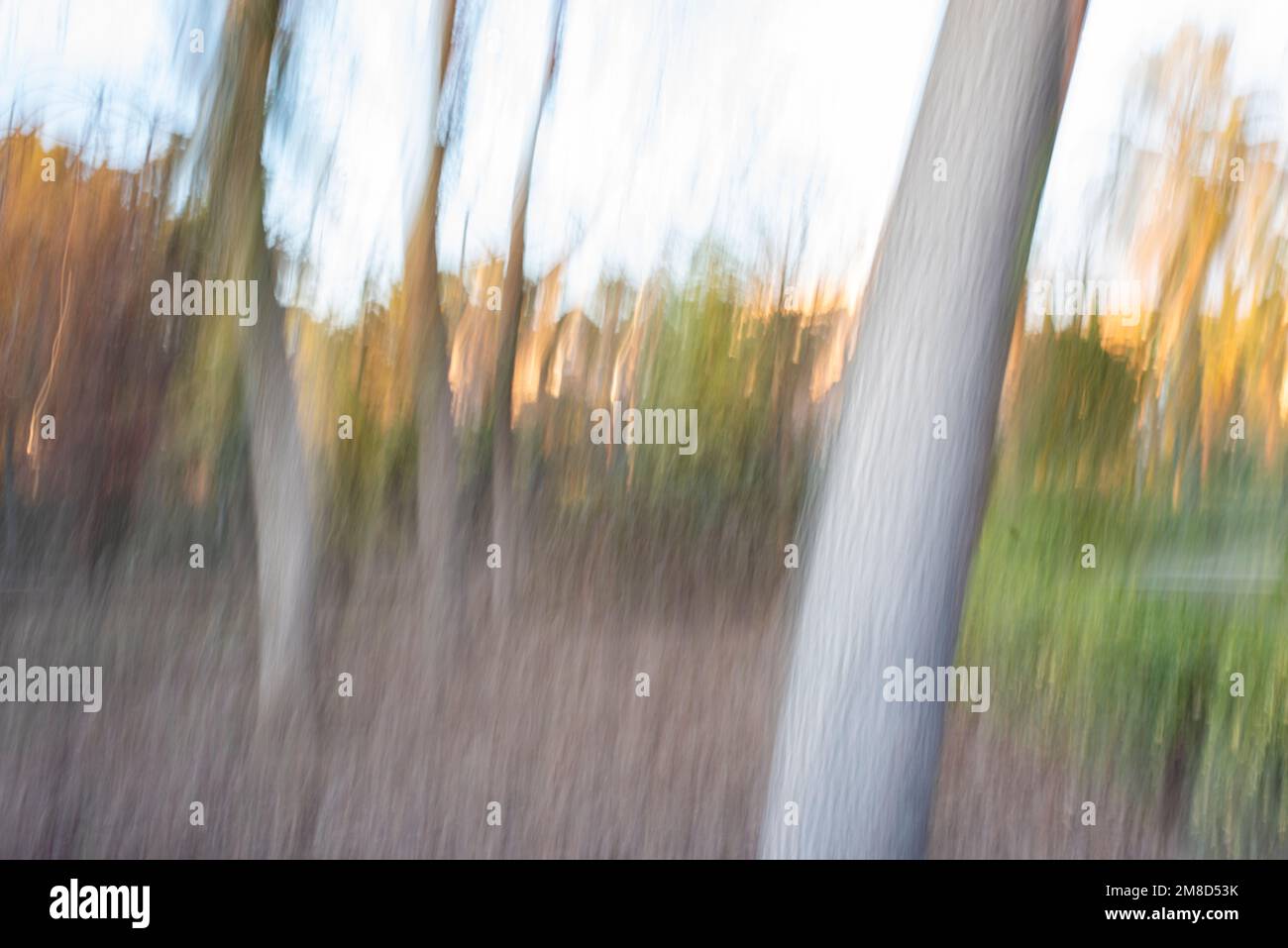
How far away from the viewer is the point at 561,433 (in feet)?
6.32

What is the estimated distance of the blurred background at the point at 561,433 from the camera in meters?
1.89

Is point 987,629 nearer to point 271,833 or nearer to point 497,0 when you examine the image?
point 271,833

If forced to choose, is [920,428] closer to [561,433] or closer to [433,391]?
[561,433]

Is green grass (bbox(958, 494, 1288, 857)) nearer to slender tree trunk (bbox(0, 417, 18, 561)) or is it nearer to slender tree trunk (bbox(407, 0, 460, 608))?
Answer: slender tree trunk (bbox(407, 0, 460, 608))

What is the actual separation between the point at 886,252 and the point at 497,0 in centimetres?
116

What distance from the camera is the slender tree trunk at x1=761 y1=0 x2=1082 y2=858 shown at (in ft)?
5.43

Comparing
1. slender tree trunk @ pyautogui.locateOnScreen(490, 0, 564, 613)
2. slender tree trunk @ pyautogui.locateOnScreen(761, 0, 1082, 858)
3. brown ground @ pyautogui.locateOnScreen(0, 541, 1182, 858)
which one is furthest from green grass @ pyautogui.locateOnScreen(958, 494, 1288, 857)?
slender tree trunk @ pyautogui.locateOnScreen(490, 0, 564, 613)

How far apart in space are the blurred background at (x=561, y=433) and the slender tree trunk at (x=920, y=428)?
0.15 m

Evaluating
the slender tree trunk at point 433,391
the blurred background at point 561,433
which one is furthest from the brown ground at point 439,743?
the slender tree trunk at point 433,391

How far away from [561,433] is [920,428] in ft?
2.80

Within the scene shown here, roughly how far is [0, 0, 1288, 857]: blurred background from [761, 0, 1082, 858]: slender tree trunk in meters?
0.15

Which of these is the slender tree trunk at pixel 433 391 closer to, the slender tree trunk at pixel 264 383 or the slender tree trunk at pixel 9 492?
the slender tree trunk at pixel 264 383

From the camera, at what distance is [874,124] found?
1.90 metres

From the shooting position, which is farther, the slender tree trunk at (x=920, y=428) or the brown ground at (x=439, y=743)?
the brown ground at (x=439, y=743)
